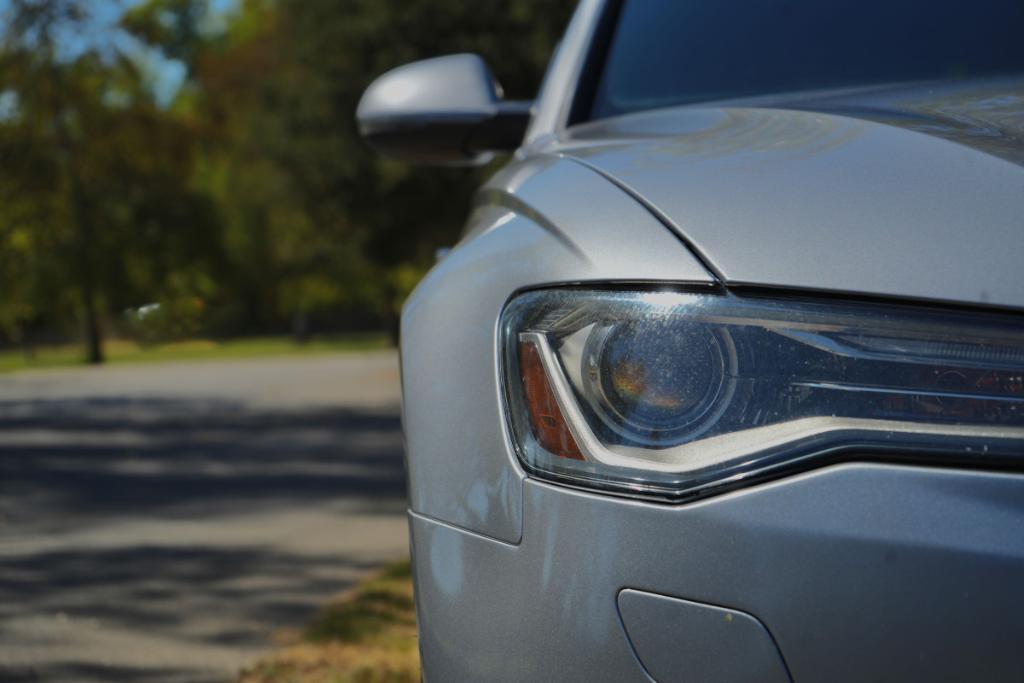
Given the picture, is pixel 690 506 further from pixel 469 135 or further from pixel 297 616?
pixel 297 616

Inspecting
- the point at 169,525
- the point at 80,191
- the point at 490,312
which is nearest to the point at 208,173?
the point at 80,191

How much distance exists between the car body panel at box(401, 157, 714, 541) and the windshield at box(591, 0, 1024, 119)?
0.88 meters

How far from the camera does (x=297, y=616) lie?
4.16 m

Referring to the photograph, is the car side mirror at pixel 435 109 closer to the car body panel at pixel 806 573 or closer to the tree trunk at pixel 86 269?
the car body panel at pixel 806 573

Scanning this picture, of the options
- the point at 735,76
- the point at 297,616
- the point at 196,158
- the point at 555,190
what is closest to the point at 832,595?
the point at 555,190

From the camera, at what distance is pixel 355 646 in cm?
367

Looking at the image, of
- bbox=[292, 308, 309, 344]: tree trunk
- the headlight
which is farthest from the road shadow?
Answer: bbox=[292, 308, 309, 344]: tree trunk

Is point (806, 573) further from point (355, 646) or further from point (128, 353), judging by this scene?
point (128, 353)

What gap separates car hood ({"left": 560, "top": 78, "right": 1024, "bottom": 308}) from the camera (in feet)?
4.01

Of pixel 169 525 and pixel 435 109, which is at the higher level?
pixel 435 109

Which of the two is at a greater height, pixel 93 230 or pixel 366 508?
pixel 93 230

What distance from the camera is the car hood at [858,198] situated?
1.22 m

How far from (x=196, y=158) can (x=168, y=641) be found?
12.6 metres

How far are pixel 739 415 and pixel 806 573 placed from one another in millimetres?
194
